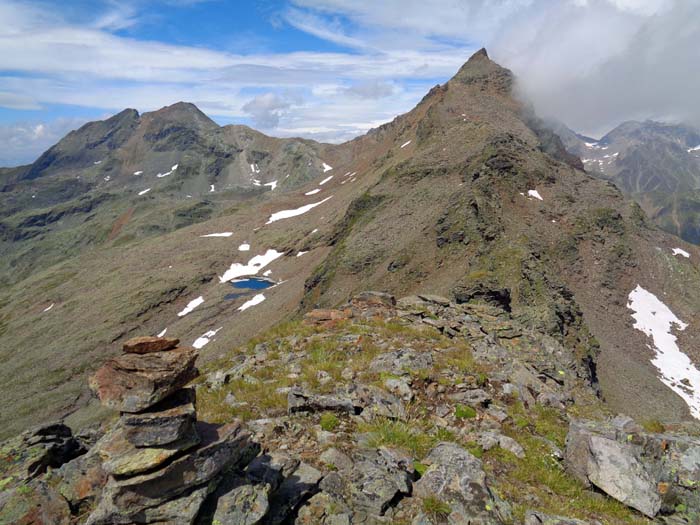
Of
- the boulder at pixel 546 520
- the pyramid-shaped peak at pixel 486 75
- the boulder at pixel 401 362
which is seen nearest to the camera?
the boulder at pixel 546 520

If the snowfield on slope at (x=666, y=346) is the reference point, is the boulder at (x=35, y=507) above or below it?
above

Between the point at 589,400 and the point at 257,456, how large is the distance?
45.1ft

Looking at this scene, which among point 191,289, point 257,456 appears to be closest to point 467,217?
point 257,456

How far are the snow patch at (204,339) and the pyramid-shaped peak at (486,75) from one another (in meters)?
79.7

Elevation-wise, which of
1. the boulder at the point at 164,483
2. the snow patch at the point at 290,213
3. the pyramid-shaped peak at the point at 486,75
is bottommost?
the snow patch at the point at 290,213

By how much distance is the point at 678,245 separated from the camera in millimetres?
59125

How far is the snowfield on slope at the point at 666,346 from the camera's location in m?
36.8

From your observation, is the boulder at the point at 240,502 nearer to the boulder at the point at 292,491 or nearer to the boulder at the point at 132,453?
the boulder at the point at 292,491

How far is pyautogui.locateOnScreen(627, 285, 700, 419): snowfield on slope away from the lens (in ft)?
121

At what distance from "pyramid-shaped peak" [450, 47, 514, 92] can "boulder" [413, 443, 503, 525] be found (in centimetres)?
10072

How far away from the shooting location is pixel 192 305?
86750 millimetres

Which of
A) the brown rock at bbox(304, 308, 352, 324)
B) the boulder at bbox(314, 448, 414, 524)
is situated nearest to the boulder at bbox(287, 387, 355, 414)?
the boulder at bbox(314, 448, 414, 524)

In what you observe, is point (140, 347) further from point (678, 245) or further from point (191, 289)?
point (191, 289)

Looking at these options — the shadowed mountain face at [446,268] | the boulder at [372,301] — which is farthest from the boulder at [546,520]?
the shadowed mountain face at [446,268]
